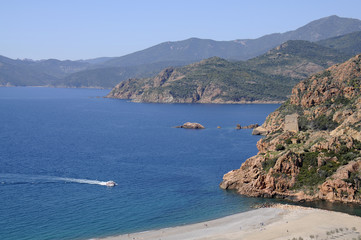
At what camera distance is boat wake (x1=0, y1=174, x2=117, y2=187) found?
87.6 m

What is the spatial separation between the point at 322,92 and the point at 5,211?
86.4 meters

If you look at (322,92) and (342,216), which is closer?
(342,216)

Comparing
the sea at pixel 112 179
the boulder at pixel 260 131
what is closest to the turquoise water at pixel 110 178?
the sea at pixel 112 179

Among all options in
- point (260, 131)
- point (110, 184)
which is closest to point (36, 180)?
point (110, 184)

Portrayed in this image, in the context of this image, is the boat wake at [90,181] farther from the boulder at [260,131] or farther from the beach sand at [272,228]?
the boulder at [260,131]

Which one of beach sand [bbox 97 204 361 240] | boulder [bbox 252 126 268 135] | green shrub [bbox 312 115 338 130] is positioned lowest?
beach sand [bbox 97 204 361 240]

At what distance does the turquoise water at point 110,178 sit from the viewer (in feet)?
226

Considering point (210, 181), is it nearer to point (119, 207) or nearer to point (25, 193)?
point (119, 207)

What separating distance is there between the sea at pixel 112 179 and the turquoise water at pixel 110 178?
160 millimetres

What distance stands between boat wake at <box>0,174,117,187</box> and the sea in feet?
0.58

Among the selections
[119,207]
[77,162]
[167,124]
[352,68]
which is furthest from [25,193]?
[167,124]

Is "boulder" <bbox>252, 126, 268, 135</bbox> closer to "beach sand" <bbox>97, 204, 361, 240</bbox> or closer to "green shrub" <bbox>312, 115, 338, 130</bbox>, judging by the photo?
"green shrub" <bbox>312, 115, 338, 130</bbox>

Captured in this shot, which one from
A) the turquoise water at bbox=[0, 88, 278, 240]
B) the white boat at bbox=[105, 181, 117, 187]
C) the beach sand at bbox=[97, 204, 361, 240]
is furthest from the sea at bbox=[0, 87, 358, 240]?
the beach sand at bbox=[97, 204, 361, 240]

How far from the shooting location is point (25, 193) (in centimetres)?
8162
